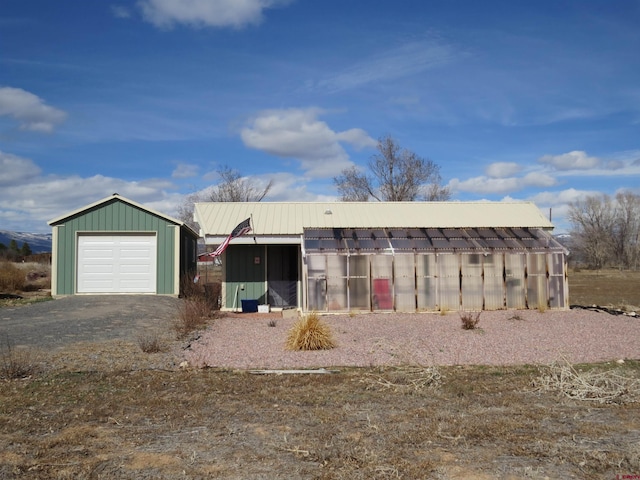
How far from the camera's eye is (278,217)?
21812 mm

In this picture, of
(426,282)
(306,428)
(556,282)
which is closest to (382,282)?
(426,282)

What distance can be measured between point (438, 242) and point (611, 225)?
5734cm

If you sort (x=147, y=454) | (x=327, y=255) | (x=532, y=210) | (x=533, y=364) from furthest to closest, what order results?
(x=532, y=210) < (x=327, y=255) < (x=533, y=364) < (x=147, y=454)

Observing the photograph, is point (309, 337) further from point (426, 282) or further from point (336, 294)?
point (426, 282)

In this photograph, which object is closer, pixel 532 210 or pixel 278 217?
pixel 278 217

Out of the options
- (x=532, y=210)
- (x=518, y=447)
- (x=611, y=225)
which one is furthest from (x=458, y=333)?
(x=611, y=225)

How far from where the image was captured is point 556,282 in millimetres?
19312

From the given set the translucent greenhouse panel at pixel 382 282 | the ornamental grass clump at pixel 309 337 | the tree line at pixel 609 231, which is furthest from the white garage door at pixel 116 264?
the tree line at pixel 609 231

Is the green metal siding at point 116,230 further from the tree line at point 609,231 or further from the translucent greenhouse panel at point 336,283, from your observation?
the tree line at point 609,231

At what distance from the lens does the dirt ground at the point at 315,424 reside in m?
5.00

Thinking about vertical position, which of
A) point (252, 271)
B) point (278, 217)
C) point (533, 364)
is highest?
point (278, 217)

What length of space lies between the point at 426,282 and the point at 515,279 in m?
3.11

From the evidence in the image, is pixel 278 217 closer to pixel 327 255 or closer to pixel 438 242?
pixel 327 255

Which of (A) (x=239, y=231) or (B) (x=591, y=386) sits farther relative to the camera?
(A) (x=239, y=231)
